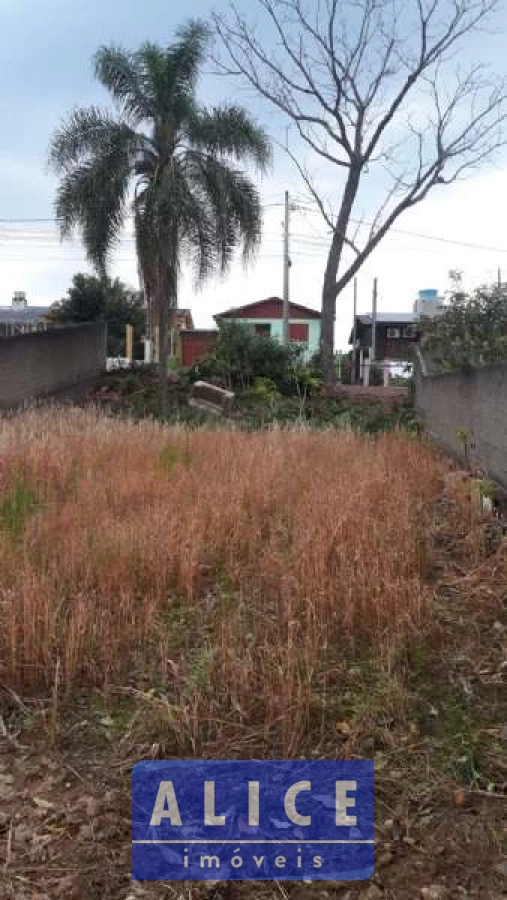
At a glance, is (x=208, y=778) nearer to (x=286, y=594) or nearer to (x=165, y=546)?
(x=286, y=594)

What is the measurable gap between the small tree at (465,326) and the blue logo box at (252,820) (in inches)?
294

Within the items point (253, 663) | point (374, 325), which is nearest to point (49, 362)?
point (253, 663)

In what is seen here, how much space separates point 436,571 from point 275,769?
1885mm

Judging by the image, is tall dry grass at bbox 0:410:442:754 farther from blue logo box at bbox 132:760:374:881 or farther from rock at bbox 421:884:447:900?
rock at bbox 421:884:447:900

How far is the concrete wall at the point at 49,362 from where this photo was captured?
12.9 metres

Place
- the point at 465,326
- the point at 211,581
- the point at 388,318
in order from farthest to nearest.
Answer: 1. the point at 388,318
2. the point at 465,326
3. the point at 211,581

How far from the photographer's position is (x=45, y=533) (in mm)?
4094

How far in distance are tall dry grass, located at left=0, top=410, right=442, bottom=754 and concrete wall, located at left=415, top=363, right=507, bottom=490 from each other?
55 cm

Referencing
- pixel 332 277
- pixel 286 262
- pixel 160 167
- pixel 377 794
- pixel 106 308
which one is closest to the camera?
pixel 377 794

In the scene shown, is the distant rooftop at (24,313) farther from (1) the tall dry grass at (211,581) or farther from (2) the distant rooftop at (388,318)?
(1) the tall dry grass at (211,581)

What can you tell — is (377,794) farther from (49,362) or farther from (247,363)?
(247,363)

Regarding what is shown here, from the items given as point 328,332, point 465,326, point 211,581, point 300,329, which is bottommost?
point 211,581

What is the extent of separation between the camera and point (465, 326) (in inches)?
433

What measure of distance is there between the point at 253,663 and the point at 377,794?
2.23 feet
